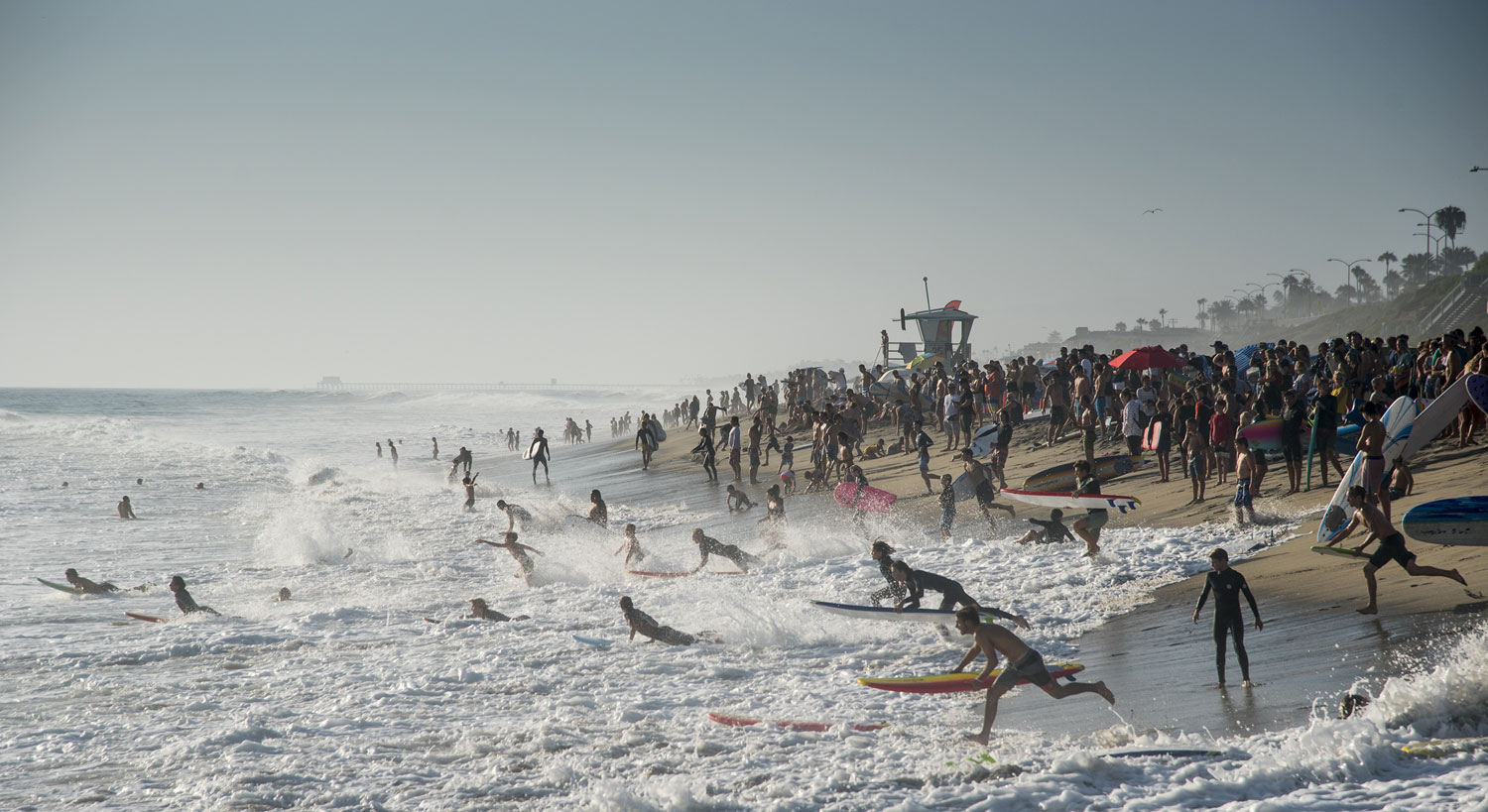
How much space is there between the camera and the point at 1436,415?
42.4 ft

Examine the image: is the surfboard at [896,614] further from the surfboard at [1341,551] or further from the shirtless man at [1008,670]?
the surfboard at [1341,551]

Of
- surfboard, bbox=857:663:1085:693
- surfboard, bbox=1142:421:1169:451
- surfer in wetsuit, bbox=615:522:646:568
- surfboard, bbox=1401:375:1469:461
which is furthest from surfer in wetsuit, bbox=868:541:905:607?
surfboard, bbox=1401:375:1469:461

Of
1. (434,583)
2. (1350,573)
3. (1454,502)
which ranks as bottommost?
(434,583)

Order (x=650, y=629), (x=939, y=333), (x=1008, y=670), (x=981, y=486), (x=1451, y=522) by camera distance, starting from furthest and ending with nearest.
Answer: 1. (x=939, y=333)
2. (x=981, y=486)
3. (x=650, y=629)
4. (x=1451, y=522)
5. (x=1008, y=670)

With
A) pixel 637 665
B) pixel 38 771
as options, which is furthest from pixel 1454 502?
pixel 38 771

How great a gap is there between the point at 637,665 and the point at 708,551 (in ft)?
16.7

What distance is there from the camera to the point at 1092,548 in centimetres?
1281

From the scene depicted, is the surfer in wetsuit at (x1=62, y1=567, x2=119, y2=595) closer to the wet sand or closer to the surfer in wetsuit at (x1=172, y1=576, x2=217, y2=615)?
the surfer in wetsuit at (x1=172, y1=576, x2=217, y2=615)

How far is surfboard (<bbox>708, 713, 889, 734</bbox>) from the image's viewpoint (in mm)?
7926

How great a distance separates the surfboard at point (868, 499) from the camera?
741 inches

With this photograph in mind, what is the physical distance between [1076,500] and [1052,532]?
1201 mm

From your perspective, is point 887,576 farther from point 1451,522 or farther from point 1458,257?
point 1458,257

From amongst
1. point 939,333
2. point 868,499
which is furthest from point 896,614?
point 939,333

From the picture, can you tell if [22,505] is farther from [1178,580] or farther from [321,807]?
[1178,580]
